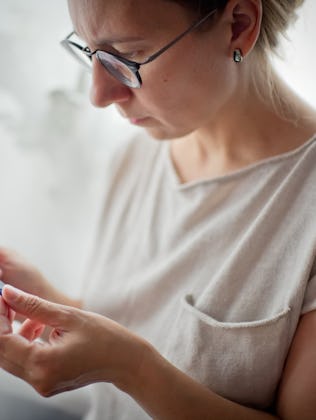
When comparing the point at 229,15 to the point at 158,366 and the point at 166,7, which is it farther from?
the point at 158,366

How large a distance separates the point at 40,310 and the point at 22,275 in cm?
27

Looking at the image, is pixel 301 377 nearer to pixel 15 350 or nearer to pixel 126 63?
pixel 15 350

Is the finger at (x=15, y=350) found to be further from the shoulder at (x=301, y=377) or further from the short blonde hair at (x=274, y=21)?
the short blonde hair at (x=274, y=21)

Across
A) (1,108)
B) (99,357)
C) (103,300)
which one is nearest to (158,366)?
(99,357)

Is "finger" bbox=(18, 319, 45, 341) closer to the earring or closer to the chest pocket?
the chest pocket

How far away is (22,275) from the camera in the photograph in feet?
3.06

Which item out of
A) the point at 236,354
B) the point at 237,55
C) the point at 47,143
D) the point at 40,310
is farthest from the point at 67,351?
the point at 47,143

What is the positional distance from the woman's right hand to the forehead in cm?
41

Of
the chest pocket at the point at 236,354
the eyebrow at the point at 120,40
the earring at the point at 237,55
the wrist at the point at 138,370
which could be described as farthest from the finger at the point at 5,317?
the earring at the point at 237,55

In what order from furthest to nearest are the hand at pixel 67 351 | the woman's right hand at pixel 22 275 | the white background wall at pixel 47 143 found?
the white background wall at pixel 47 143
the woman's right hand at pixel 22 275
the hand at pixel 67 351

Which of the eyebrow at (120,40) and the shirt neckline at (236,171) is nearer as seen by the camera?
the eyebrow at (120,40)

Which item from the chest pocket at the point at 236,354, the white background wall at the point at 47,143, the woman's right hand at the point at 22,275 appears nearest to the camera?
the chest pocket at the point at 236,354

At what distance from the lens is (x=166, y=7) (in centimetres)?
71

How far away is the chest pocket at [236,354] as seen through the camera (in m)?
0.76
